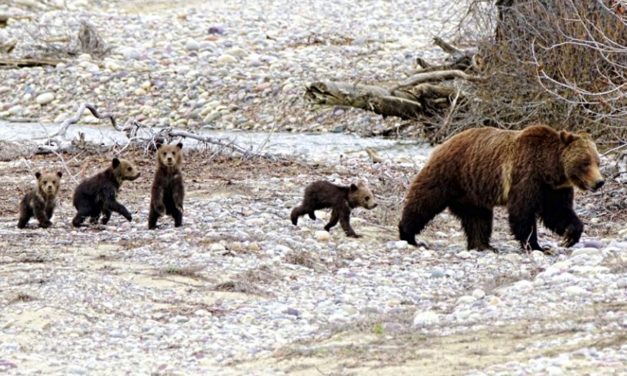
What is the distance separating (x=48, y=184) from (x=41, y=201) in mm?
219

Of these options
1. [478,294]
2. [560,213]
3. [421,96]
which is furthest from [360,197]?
[421,96]

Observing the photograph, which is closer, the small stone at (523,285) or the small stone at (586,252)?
the small stone at (523,285)

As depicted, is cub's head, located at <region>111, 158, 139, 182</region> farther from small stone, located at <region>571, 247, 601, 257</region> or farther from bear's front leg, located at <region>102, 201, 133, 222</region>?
small stone, located at <region>571, 247, 601, 257</region>

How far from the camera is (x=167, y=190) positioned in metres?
12.2

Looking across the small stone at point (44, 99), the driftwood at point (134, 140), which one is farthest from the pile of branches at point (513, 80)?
the small stone at point (44, 99)

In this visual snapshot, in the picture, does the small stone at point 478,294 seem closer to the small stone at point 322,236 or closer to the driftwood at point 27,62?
the small stone at point 322,236

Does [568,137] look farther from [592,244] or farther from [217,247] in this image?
[217,247]

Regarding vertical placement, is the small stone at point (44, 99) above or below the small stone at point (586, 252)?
below

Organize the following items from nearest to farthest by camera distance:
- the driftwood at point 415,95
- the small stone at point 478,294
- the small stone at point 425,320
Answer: the small stone at point 425,320 → the small stone at point 478,294 → the driftwood at point 415,95

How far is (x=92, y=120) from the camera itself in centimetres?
2325

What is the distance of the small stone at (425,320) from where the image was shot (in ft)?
26.7

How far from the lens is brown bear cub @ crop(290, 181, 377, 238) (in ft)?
39.6

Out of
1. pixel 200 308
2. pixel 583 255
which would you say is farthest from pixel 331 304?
pixel 583 255

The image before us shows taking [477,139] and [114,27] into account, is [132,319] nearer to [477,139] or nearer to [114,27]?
[477,139]
